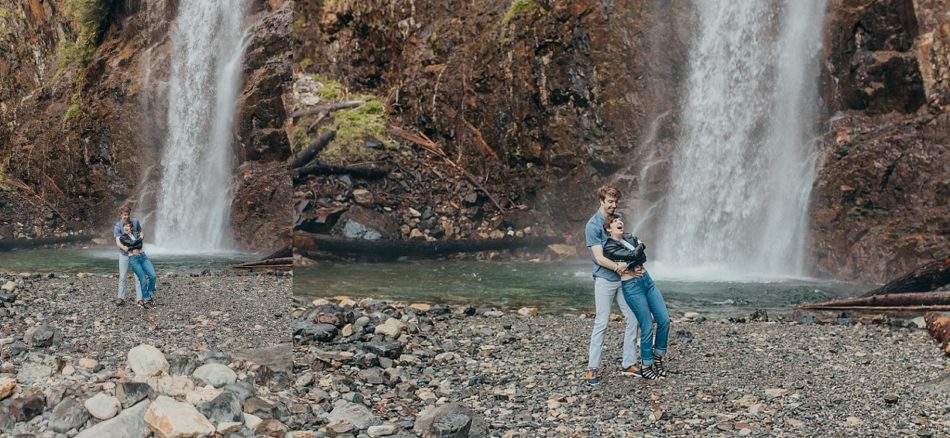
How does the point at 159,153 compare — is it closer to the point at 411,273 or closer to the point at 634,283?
the point at 634,283

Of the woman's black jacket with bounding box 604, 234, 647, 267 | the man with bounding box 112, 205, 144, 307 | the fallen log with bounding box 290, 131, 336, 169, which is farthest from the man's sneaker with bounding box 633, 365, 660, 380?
the fallen log with bounding box 290, 131, 336, 169

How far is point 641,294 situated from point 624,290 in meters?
0.10

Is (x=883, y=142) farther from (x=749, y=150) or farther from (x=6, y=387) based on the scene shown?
(x=6, y=387)

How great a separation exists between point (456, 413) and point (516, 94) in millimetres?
12464

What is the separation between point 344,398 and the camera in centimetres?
434

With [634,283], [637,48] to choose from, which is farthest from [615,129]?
[634,283]

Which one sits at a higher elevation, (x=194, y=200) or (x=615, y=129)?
(x=615, y=129)

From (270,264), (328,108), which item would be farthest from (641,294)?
(328,108)

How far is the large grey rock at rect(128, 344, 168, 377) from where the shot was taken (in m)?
3.95

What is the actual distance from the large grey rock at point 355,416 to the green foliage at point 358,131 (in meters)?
12.0

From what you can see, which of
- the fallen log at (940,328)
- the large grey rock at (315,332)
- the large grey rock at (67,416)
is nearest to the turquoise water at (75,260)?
the large grey rock at (67,416)

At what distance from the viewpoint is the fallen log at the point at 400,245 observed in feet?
42.8

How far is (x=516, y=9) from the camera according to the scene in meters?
15.8

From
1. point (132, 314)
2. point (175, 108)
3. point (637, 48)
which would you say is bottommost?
point (132, 314)
